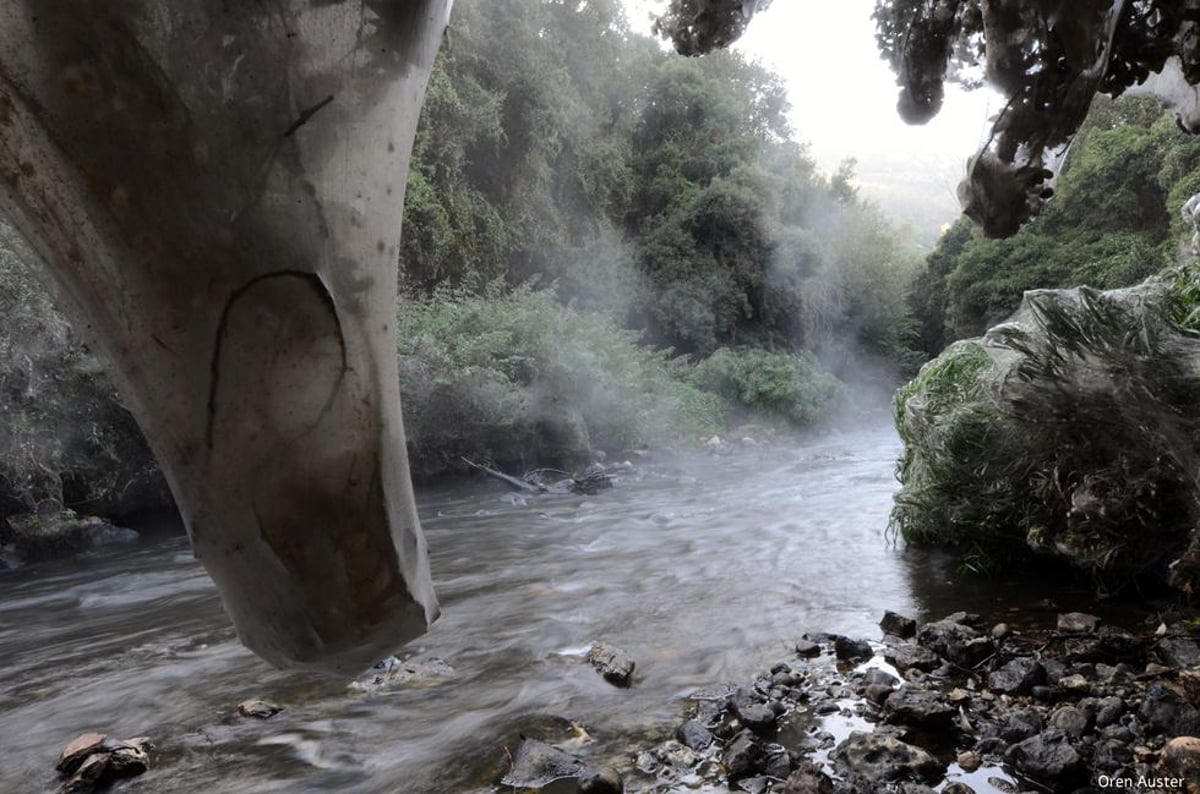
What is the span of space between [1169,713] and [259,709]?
3.20 meters

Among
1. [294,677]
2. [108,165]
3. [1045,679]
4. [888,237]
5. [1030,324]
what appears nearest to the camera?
[108,165]

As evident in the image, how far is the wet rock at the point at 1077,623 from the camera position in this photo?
3169 mm

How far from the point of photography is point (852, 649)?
3221 millimetres

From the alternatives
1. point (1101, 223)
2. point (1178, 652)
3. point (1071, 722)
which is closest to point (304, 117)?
point (1071, 722)

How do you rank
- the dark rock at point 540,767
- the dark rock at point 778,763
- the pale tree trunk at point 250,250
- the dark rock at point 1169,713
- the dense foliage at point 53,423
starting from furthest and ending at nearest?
1. the dense foliage at point 53,423
2. the dark rock at point 540,767
3. the dark rock at point 778,763
4. the dark rock at point 1169,713
5. the pale tree trunk at point 250,250

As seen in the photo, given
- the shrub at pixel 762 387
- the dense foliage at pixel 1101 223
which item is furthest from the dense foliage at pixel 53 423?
the dense foliage at pixel 1101 223

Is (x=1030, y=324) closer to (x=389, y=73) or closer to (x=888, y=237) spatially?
(x=389, y=73)

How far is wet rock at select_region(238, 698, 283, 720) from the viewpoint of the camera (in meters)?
3.14

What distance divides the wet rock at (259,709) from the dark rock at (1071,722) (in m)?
2.85

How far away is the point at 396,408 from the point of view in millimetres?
799

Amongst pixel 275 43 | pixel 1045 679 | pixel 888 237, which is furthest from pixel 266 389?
pixel 888 237

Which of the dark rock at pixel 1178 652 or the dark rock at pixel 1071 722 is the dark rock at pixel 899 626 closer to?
the dark rock at pixel 1178 652

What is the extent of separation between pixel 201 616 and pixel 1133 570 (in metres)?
5.65

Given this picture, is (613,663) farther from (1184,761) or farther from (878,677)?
(1184,761)
